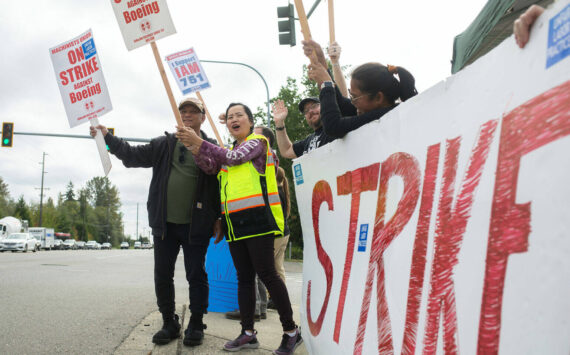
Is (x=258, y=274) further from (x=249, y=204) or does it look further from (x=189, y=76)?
(x=189, y=76)

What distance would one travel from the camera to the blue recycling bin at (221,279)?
4.26 meters

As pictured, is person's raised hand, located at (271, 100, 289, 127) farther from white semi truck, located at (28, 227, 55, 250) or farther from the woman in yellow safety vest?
white semi truck, located at (28, 227, 55, 250)

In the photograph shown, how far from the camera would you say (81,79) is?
3688mm

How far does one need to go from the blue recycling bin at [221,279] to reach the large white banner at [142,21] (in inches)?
79.9

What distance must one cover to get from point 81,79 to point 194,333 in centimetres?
229

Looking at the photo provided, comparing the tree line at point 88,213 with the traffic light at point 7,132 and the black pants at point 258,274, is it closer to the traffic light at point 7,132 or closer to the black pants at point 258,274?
the traffic light at point 7,132

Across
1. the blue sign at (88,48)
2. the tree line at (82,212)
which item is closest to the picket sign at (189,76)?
the blue sign at (88,48)

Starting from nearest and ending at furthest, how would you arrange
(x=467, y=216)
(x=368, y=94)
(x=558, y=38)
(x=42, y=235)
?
(x=558, y=38) → (x=467, y=216) → (x=368, y=94) → (x=42, y=235)

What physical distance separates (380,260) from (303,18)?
1720 mm

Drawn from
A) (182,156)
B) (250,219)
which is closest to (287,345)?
(250,219)

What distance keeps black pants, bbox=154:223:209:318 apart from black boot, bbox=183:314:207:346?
0.08m

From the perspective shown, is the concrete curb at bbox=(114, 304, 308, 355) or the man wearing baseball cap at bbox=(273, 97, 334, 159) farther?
the man wearing baseball cap at bbox=(273, 97, 334, 159)

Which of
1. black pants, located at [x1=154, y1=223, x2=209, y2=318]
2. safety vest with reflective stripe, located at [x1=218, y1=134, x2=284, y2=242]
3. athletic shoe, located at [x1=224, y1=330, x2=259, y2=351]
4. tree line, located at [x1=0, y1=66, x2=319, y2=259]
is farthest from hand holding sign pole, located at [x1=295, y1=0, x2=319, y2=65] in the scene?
tree line, located at [x1=0, y1=66, x2=319, y2=259]

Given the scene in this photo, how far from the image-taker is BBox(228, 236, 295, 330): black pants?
286 centimetres
